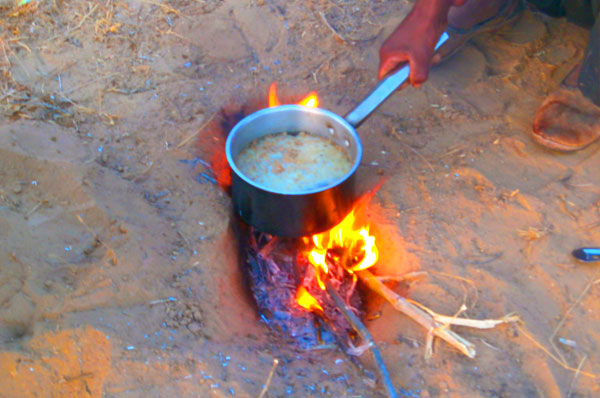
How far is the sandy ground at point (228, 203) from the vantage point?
1947 mm

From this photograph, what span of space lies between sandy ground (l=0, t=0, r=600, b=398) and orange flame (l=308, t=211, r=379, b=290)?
0.11m

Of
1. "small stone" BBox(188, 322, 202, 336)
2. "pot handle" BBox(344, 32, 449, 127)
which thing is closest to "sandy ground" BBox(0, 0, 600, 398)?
"small stone" BBox(188, 322, 202, 336)

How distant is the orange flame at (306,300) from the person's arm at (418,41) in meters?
1.00

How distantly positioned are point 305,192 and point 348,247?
0.57 meters

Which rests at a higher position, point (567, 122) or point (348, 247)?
point (567, 122)

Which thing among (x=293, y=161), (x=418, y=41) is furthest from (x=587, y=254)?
(x=293, y=161)

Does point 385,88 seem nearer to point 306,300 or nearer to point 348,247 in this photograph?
point 348,247

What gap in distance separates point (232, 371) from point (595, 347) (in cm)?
132

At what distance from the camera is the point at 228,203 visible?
8.23 feet

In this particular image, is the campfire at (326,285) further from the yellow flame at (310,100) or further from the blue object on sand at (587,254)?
the blue object on sand at (587,254)

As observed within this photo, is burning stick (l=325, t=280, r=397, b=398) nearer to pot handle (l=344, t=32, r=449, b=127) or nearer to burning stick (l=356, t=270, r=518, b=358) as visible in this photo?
burning stick (l=356, t=270, r=518, b=358)

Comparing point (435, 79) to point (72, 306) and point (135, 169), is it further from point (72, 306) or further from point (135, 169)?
point (72, 306)

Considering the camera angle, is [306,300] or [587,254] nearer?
[587,254]

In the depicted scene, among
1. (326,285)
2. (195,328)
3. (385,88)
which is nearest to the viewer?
(195,328)
